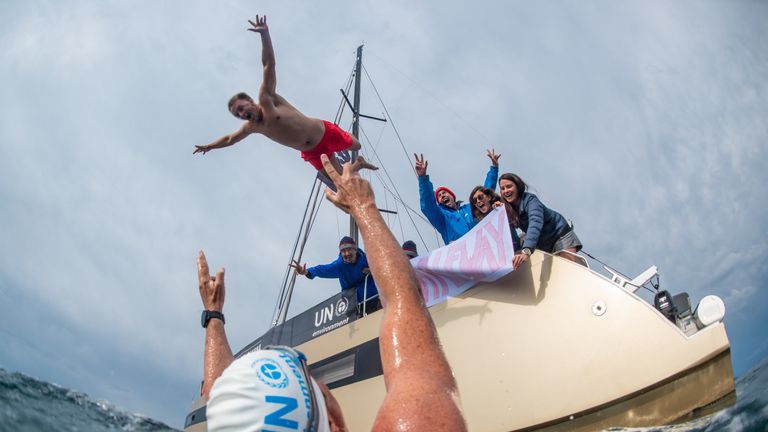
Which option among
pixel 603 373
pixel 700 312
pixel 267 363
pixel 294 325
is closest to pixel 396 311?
pixel 267 363

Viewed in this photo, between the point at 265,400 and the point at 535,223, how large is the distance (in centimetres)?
372

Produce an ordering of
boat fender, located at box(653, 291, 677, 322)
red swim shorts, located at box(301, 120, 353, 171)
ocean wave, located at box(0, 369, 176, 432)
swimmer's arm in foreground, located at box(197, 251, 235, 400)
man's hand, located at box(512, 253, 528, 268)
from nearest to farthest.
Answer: swimmer's arm in foreground, located at box(197, 251, 235, 400)
boat fender, located at box(653, 291, 677, 322)
man's hand, located at box(512, 253, 528, 268)
ocean wave, located at box(0, 369, 176, 432)
red swim shorts, located at box(301, 120, 353, 171)

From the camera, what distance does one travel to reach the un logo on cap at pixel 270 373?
1107 millimetres

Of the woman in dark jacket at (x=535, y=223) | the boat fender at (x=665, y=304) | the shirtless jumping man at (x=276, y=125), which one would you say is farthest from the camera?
the shirtless jumping man at (x=276, y=125)

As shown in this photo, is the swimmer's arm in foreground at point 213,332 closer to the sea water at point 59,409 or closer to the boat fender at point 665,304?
the boat fender at point 665,304

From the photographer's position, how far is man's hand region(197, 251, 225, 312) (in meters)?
2.04

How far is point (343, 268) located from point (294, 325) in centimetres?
135

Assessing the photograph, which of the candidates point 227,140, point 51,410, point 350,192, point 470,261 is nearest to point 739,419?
point 470,261

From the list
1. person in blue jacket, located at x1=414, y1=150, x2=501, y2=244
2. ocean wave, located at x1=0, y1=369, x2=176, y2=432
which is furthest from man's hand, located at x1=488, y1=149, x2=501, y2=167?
ocean wave, located at x1=0, y1=369, x2=176, y2=432

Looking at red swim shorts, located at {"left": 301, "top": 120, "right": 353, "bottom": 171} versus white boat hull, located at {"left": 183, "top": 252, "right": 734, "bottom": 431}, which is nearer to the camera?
white boat hull, located at {"left": 183, "top": 252, "right": 734, "bottom": 431}

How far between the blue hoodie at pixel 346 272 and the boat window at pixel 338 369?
0.89 m

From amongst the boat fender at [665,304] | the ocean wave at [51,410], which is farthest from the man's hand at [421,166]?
the ocean wave at [51,410]

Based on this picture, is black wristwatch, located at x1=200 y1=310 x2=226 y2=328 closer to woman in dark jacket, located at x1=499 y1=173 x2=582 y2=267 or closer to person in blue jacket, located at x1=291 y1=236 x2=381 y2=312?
woman in dark jacket, located at x1=499 y1=173 x2=582 y2=267

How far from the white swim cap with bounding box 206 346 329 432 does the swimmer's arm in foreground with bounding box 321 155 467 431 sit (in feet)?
0.86
